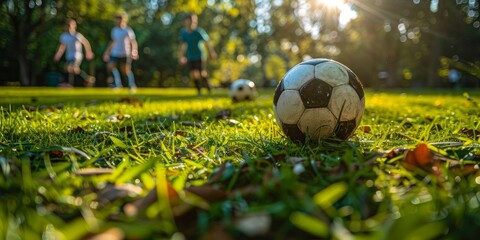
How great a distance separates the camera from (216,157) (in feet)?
7.20

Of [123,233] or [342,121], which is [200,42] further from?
[123,233]

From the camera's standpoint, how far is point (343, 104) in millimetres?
2662

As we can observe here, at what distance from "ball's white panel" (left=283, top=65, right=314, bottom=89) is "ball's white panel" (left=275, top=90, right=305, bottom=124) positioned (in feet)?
0.17

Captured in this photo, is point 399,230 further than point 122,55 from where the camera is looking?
No

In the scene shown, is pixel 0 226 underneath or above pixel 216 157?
above

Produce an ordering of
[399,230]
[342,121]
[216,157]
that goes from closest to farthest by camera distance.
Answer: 1. [399,230]
2. [216,157]
3. [342,121]

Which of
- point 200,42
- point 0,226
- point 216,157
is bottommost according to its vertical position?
point 216,157

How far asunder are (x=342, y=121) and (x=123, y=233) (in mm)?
1930

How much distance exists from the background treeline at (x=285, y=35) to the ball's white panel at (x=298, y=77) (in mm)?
18493

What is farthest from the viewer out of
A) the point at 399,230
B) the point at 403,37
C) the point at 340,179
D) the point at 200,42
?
the point at 403,37

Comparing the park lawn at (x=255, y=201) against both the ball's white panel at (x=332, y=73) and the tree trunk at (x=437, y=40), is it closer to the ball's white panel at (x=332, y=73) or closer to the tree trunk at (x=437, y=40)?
the ball's white panel at (x=332, y=73)

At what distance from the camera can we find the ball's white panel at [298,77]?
108 inches

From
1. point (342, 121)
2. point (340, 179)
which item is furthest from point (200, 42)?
point (340, 179)

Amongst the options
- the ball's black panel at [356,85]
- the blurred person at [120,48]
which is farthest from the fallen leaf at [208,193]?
the blurred person at [120,48]
